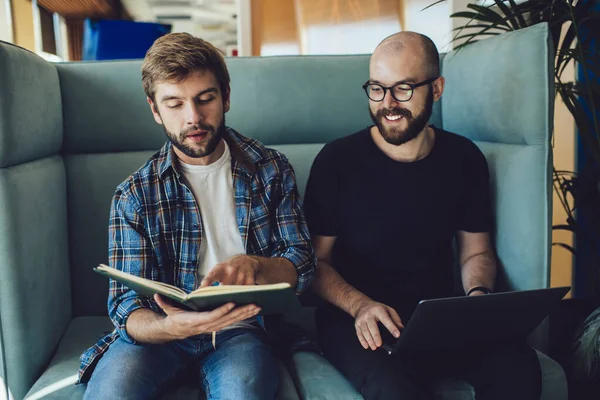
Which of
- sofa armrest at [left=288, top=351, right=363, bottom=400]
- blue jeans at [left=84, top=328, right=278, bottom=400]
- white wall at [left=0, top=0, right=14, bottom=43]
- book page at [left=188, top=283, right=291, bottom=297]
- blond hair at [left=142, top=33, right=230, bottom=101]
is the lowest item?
sofa armrest at [left=288, top=351, right=363, bottom=400]

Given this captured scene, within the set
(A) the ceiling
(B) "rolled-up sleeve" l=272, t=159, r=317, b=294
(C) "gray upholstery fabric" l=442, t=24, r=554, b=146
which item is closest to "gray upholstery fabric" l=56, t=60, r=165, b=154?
(B) "rolled-up sleeve" l=272, t=159, r=317, b=294

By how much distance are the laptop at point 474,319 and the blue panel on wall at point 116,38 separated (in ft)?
5.53

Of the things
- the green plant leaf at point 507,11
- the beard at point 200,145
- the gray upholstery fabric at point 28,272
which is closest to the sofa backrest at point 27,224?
the gray upholstery fabric at point 28,272

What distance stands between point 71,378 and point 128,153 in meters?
0.69

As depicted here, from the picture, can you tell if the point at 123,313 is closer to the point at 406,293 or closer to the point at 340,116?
the point at 406,293

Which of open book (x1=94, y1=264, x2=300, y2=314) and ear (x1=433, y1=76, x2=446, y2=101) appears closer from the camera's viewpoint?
open book (x1=94, y1=264, x2=300, y2=314)

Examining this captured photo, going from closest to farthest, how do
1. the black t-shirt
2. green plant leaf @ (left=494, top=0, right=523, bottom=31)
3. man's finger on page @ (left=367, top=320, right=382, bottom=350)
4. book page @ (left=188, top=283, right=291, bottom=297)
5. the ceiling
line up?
book page @ (left=188, top=283, right=291, bottom=297) → man's finger on page @ (left=367, top=320, right=382, bottom=350) → the black t-shirt → green plant leaf @ (left=494, top=0, right=523, bottom=31) → the ceiling

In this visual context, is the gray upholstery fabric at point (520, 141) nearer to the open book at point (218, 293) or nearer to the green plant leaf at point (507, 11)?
the green plant leaf at point (507, 11)

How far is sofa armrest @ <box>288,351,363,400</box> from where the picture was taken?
47.6 inches

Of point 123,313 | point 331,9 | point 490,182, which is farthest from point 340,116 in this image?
point 331,9

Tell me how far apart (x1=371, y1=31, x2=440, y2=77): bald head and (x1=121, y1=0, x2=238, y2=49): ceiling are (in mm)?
1372

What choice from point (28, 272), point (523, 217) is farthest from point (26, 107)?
point (523, 217)

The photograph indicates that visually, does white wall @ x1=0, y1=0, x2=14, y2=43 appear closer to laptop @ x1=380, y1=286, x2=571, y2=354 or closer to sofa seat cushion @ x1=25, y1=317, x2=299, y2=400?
sofa seat cushion @ x1=25, y1=317, x2=299, y2=400

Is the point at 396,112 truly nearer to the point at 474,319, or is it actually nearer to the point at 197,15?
the point at 474,319
